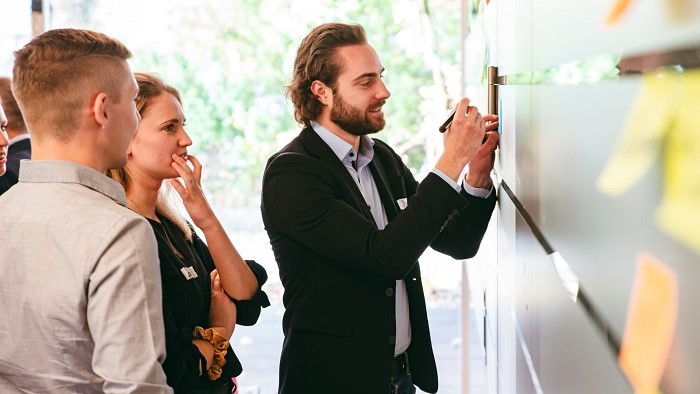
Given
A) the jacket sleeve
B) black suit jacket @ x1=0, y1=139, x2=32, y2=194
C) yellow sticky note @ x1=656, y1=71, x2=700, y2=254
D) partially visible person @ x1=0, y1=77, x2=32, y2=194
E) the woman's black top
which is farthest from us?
partially visible person @ x1=0, y1=77, x2=32, y2=194

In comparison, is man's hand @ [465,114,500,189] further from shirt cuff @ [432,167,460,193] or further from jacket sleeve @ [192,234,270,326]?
jacket sleeve @ [192,234,270,326]

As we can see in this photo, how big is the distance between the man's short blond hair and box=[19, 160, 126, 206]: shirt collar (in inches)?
1.9

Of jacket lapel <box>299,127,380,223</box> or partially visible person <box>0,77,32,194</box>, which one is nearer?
jacket lapel <box>299,127,380,223</box>

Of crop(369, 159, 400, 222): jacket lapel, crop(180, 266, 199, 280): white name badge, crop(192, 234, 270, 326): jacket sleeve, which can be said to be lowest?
crop(192, 234, 270, 326): jacket sleeve

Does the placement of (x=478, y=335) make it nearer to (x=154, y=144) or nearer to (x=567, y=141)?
(x=154, y=144)

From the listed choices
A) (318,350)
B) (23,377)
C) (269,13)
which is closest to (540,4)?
(23,377)

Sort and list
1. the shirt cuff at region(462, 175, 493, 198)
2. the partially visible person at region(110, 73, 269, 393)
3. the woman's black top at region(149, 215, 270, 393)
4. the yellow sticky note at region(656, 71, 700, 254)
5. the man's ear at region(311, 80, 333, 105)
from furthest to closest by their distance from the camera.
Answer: the man's ear at region(311, 80, 333, 105), the shirt cuff at region(462, 175, 493, 198), the partially visible person at region(110, 73, 269, 393), the woman's black top at region(149, 215, 270, 393), the yellow sticky note at region(656, 71, 700, 254)

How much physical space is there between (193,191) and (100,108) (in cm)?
65

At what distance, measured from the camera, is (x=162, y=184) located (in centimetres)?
212

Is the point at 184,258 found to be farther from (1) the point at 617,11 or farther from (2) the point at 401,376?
(1) the point at 617,11

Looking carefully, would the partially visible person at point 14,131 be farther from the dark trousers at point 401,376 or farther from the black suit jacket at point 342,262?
the dark trousers at point 401,376

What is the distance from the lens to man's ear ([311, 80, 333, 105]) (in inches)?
92.0

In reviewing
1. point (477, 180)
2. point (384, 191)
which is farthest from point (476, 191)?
point (384, 191)

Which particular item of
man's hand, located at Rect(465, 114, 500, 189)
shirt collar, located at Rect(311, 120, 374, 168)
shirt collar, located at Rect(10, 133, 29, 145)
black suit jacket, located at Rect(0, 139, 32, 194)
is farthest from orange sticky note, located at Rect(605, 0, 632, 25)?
shirt collar, located at Rect(10, 133, 29, 145)
